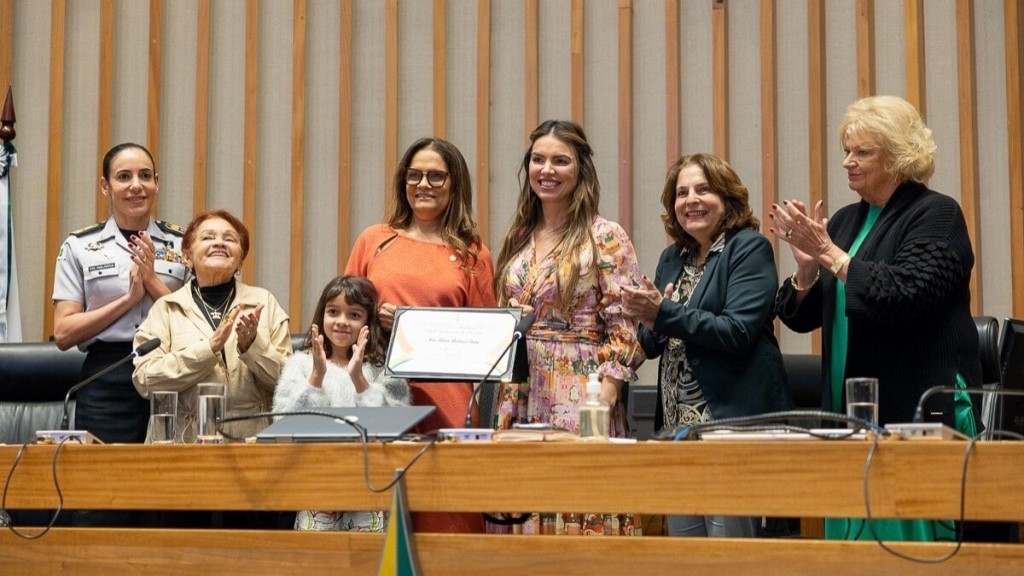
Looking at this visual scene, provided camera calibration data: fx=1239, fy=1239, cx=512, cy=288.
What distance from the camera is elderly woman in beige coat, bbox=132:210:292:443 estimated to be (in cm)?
306

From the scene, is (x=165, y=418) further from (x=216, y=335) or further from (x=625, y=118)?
(x=625, y=118)

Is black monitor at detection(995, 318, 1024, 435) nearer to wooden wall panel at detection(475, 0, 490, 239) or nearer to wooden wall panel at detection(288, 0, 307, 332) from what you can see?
wooden wall panel at detection(475, 0, 490, 239)

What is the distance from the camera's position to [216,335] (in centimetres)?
304

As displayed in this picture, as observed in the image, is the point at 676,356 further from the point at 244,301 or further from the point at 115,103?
the point at 115,103

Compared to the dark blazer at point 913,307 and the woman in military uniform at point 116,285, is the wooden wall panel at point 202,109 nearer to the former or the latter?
the woman in military uniform at point 116,285

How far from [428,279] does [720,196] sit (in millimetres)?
785

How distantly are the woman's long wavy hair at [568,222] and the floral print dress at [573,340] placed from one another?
0.02 metres

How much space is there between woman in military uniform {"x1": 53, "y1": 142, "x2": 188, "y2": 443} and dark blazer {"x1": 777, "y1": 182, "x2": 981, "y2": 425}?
72.9 inches

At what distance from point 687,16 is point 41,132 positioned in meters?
2.55

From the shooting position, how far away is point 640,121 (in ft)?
15.2

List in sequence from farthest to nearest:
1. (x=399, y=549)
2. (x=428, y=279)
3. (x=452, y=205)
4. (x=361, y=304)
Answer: (x=452, y=205) < (x=428, y=279) < (x=361, y=304) < (x=399, y=549)

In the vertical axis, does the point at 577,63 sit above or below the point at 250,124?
above

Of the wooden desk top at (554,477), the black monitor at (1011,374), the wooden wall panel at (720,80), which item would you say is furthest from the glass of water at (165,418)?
the wooden wall panel at (720,80)

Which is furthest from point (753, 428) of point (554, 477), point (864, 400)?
point (554, 477)
